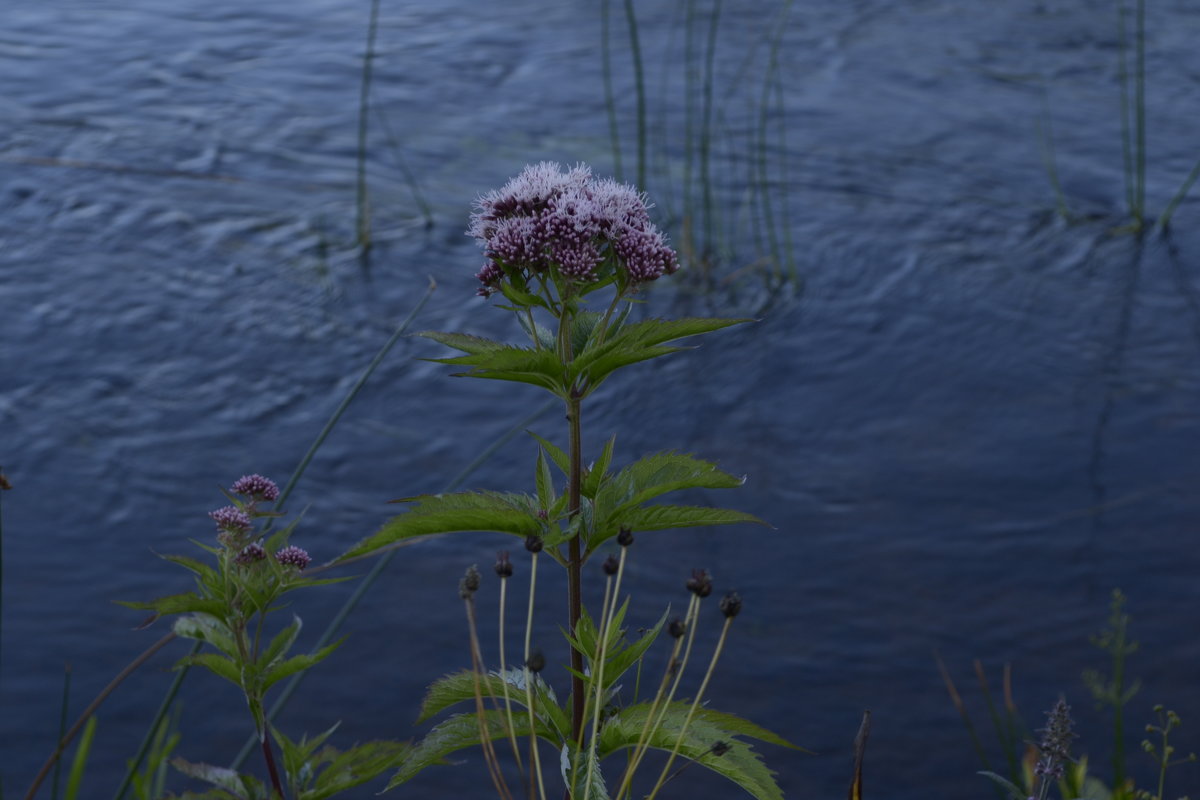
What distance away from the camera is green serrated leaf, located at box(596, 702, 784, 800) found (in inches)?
68.9

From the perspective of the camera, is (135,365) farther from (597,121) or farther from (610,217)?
(610,217)

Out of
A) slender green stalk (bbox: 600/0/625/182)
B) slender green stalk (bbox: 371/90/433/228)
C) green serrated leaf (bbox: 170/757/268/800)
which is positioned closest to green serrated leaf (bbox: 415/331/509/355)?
green serrated leaf (bbox: 170/757/268/800)

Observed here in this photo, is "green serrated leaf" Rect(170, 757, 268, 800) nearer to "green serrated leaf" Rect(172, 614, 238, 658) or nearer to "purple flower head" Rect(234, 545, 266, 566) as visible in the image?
"green serrated leaf" Rect(172, 614, 238, 658)

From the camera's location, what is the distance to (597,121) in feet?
25.3

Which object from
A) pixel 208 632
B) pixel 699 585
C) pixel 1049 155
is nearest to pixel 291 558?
pixel 208 632

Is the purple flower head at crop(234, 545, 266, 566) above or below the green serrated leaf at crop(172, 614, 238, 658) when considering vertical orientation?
above

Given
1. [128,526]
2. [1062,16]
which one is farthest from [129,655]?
[1062,16]

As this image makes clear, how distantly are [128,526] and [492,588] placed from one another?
4.36ft

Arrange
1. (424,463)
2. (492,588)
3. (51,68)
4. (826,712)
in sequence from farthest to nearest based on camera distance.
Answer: (51,68), (424,463), (492,588), (826,712)

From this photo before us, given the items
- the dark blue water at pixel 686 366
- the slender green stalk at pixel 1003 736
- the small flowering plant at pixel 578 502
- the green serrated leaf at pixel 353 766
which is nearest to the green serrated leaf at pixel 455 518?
the small flowering plant at pixel 578 502

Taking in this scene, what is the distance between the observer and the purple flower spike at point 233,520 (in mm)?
1943

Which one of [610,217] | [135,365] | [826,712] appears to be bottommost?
[826,712]

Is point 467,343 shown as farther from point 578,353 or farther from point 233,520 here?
point 233,520

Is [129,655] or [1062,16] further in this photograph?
[1062,16]
